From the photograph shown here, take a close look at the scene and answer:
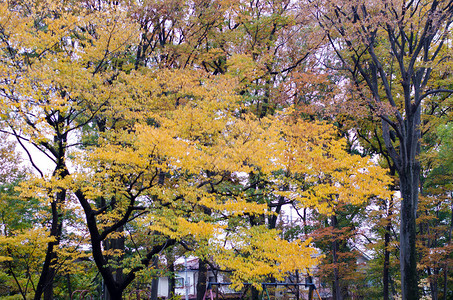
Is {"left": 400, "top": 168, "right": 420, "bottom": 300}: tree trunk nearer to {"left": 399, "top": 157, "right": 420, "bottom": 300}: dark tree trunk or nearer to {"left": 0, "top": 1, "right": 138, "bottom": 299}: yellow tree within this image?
{"left": 399, "top": 157, "right": 420, "bottom": 300}: dark tree trunk

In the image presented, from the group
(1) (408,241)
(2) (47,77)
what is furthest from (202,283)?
(2) (47,77)

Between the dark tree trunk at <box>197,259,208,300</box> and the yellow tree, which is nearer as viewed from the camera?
the yellow tree

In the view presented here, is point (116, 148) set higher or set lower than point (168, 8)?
lower

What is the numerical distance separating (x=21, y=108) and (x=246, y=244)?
6.24m

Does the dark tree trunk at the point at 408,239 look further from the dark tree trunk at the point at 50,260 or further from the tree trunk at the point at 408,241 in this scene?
the dark tree trunk at the point at 50,260

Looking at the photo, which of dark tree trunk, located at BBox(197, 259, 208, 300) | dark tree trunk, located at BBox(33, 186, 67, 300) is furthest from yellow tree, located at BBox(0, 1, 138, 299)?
dark tree trunk, located at BBox(197, 259, 208, 300)

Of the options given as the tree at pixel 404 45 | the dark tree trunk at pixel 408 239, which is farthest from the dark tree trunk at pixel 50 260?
the dark tree trunk at pixel 408 239

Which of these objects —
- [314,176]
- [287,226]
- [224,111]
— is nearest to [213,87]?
[224,111]

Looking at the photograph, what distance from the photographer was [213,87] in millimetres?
9430

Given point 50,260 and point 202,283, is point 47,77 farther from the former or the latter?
point 202,283

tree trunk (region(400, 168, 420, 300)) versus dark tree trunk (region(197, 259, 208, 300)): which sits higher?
tree trunk (region(400, 168, 420, 300))

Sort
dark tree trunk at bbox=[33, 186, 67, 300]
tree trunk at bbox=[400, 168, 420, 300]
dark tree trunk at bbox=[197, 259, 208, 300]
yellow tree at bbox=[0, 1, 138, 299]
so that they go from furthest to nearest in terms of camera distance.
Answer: dark tree trunk at bbox=[197, 259, 208, 300], dark tree trunk at bbox=[33, 186, 67, 300], tree trunk at bbox=[400, 168, 420, 300], yellow tree at bbox=[0, 1, 138, 299]

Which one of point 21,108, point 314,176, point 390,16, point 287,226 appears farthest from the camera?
point 287,226

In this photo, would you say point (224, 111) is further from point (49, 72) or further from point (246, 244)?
point (49, 72)
